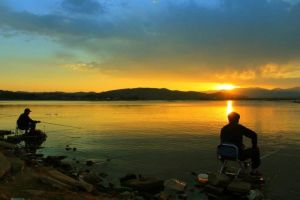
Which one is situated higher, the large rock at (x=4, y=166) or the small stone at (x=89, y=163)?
the large rock at (x=4, y=166)

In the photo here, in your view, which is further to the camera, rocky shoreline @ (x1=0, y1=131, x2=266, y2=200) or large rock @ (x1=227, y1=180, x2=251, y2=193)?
large rock @ (x1=227, y1=180, x2=251, y2=193)

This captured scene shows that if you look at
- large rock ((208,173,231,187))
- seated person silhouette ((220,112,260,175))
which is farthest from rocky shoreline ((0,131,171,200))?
seated person silhouette ((220,112,260,175))

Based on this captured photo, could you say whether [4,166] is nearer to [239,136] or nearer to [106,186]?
[106,186]

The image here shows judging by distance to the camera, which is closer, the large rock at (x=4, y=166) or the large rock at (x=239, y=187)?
the large rock at (x=4, y=166)

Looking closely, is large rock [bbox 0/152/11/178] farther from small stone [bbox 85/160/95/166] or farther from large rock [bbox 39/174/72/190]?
small stone [bbox 85/160/95/166]

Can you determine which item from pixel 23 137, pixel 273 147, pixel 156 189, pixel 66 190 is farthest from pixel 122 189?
pixel 23 137

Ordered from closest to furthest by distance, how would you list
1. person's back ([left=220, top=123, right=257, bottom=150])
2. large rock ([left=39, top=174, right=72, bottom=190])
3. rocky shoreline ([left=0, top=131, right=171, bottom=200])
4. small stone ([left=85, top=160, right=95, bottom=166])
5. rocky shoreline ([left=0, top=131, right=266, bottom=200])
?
rocky shoreline ([left=0, top=131, right=171, bottom=200]) < rocky shoreline ([left=0, top=131, right=266, bottom=200]) < large rock ([left=39, top=174, right=72, bottom=190]) < person's back ([left=220, top=123, right=257, bottom=150]) < small stone ([left=85, top=160, right=95, bottom=166])

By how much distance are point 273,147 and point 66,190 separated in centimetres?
1887

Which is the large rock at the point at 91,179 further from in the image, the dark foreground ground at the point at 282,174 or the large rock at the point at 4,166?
the dark foreground ground at the point at 282,174

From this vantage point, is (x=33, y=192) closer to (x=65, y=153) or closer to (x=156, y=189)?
(x=156, y=189)

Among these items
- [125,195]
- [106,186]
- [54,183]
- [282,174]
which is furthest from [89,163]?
[282,174]

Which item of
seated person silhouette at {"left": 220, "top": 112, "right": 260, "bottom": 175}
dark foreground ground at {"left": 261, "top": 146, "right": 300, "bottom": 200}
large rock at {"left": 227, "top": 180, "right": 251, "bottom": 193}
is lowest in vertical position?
dark foreground ground at {"left": 261, "top": 146, "right": 300, "bottom": 200}

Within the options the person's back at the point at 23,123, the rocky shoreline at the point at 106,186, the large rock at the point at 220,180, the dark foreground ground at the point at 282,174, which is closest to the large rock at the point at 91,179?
the rocky shoreline at the point at 106,186

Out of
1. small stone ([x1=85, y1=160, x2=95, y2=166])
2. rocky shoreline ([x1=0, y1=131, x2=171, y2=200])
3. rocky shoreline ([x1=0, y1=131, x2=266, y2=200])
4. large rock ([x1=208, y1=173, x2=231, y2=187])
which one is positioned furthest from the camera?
small stone ([x1=85, y1=160, x2=95, y2=166])
